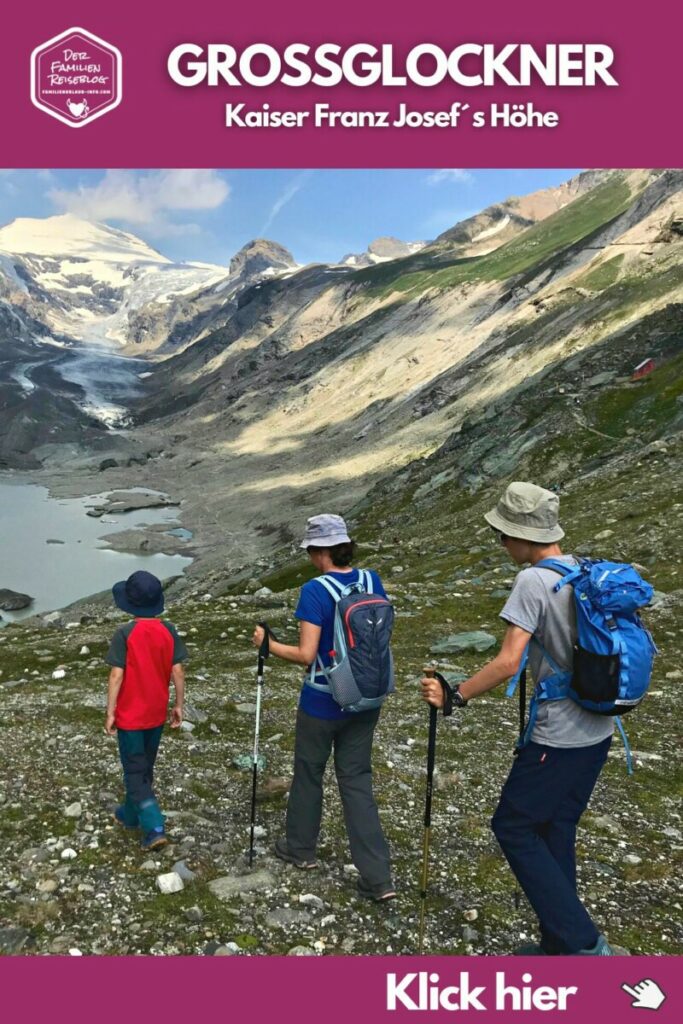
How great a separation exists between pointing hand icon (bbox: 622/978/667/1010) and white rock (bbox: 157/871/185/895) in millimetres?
4220

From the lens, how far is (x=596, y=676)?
527 cm

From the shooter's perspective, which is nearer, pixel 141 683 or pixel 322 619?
pixel 322 619

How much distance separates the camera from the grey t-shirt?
5.47 m

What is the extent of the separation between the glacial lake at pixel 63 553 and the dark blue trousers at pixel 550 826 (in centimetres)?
5059

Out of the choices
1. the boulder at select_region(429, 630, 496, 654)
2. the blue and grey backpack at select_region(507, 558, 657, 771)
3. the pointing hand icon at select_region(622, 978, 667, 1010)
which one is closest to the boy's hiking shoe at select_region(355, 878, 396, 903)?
the pointing hand icon at select_region(622, 978, 667, 1010)

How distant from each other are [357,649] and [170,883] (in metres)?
3.10

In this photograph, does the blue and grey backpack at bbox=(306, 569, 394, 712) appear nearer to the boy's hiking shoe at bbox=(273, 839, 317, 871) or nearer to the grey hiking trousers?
the grey hiking trousers

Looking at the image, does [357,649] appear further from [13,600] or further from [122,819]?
[13,600]

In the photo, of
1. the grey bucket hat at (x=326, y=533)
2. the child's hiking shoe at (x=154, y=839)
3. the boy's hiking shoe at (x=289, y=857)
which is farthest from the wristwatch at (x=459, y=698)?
the child's hiking shoe at (x=154, y=839)

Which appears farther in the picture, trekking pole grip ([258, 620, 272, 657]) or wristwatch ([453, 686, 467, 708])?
trekking pole grip ([258, 620, 272, 657])

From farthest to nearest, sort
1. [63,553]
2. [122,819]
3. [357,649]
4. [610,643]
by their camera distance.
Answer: [63,553], [122,819], [357,649], [610,643]

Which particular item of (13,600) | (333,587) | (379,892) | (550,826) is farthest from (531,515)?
(13,600)

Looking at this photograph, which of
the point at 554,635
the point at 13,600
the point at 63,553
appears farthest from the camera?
the point at 63,553

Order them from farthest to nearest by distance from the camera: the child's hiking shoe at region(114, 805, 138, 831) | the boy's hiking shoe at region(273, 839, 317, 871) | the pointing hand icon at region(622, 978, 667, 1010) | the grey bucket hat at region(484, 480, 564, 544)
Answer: the child's hiking shoe at region(114, 805, 138, 831), the boy's hiking shoe at region(273, 839, 317, 871), the grey bucket hat at region(484, 480, 564, 544), the pointing hand icon at region(622, 978, 667, 1010)
